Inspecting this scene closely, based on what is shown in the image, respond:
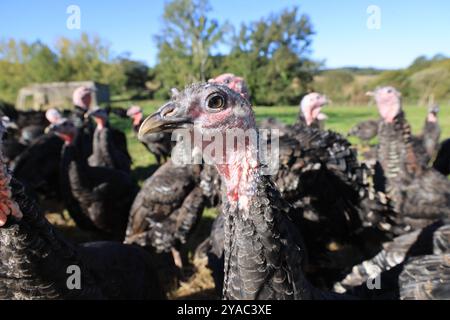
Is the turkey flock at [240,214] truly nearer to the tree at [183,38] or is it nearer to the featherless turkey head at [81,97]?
the featherless turkey head at [81,97]

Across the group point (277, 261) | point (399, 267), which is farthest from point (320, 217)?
point (277, 261)

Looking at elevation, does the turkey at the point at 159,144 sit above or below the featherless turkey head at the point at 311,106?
below

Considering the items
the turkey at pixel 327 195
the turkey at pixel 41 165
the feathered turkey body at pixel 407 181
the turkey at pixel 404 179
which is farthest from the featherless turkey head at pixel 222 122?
the turkey at pixel 41 165

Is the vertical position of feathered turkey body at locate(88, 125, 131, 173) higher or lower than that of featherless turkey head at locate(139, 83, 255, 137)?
lower

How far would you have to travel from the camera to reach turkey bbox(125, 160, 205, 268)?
3869mm

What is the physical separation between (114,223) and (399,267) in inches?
133

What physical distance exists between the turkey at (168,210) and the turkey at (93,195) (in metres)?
0.45

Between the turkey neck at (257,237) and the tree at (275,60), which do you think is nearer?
the turkey neck at (257,237)

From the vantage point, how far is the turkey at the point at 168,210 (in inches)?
152

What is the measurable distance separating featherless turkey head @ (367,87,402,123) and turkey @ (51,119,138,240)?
3.54 metres

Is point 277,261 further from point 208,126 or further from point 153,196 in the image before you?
point 153,196

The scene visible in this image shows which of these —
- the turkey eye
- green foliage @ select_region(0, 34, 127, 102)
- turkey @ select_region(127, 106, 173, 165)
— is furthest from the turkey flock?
green foliage @ select_region(0, 34, 127, 102)

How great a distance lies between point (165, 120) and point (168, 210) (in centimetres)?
246

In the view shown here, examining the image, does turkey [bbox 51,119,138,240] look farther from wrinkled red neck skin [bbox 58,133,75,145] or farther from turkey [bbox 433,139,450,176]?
turkey [bbox 433,139,450,176]
